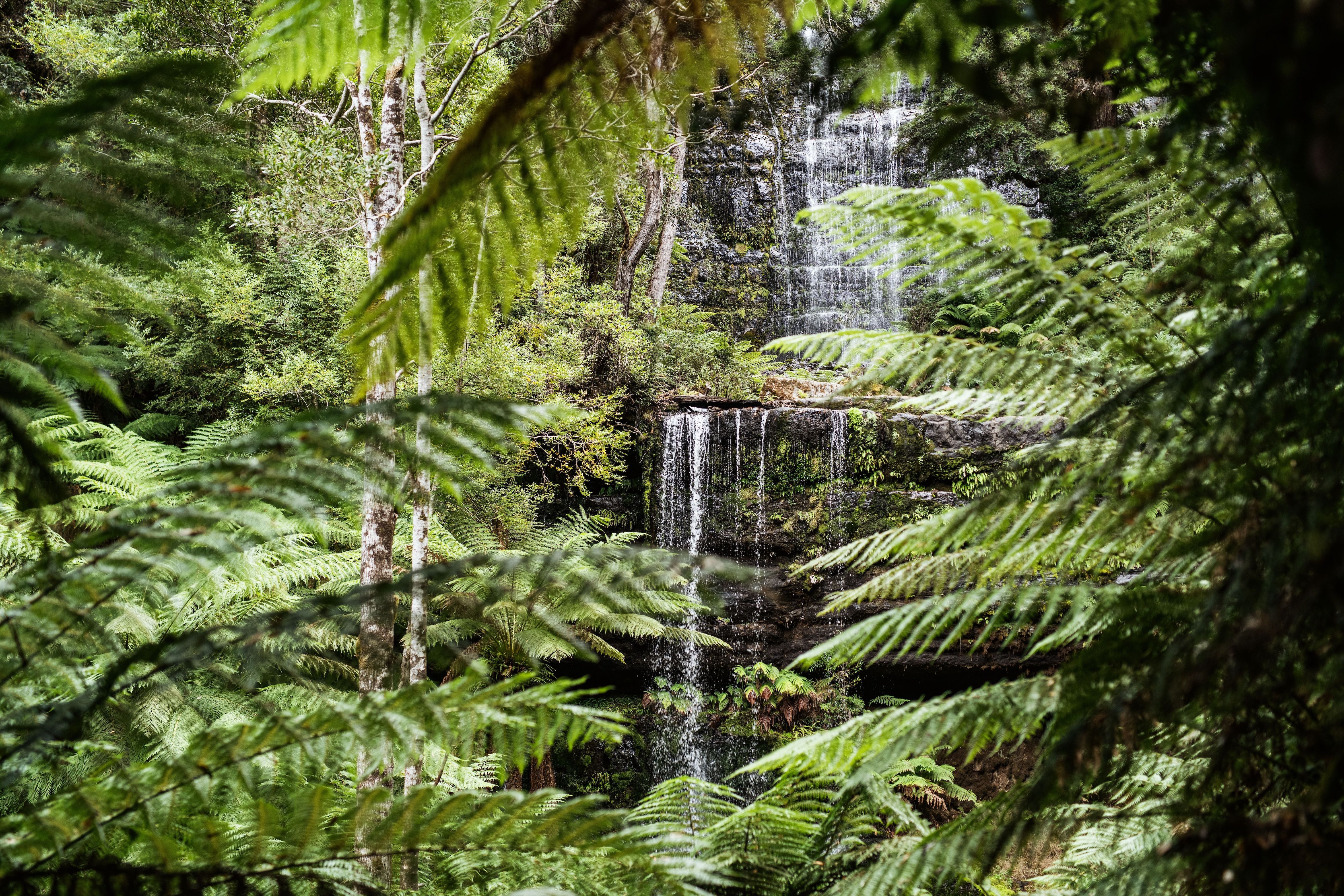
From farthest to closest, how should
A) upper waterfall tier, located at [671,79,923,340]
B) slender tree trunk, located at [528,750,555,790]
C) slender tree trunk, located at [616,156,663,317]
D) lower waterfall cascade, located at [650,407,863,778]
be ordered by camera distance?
upper waterfall tier, located at [671,79,923,340] → slender tree trunk, located at [616,156,663,317] → lower waterfall cascade, located at [650,407,863,778] → slender tree trunk, located at [528,750,555,790]

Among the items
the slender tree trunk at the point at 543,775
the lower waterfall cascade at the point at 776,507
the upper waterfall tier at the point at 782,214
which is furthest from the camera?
the upper waterfall tier at the point at 782,214

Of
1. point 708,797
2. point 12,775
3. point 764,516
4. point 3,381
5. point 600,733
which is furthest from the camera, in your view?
point 764,516

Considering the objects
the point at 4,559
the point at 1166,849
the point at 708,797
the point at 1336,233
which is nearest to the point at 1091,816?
the point at 1166,849

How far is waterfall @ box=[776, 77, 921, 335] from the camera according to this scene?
9.92 meters

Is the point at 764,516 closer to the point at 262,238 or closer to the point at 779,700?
the point at 779,700

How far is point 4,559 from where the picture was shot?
2818 millimetres

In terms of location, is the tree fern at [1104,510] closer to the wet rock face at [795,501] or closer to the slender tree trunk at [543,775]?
the slender tree trunk at [543,775]

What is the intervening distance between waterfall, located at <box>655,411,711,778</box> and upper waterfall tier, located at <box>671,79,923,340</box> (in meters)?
3.89

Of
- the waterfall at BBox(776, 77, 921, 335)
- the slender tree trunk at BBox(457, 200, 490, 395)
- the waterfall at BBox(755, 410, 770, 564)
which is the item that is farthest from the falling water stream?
the slender tree trunk at BBox(457, 200, 490, 395)

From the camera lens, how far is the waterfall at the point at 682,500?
6441 millimetres

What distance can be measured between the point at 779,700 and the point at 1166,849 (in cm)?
581

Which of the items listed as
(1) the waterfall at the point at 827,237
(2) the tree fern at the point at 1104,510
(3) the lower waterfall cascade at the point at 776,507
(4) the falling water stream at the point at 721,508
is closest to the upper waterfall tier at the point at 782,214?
(1) the waterfall at the point at 827,237

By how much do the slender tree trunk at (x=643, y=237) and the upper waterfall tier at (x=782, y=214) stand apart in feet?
6.88

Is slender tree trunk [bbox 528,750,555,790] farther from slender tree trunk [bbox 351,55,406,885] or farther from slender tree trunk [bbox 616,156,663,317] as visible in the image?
slender tree trunk [bbox 616,156,663,317]
